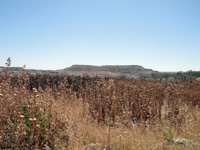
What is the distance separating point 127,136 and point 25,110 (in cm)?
223

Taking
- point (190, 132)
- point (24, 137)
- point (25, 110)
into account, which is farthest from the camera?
point (190, 132)

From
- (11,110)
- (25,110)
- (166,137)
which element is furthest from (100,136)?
(11,110)

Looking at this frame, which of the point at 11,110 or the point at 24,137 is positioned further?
the point at 11,110

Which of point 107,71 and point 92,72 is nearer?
point 92,72

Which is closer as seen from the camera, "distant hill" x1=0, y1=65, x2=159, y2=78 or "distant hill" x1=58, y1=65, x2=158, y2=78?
"distant hill" x1=0, y1=65, x2=159, y2=78

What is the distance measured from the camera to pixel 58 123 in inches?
133

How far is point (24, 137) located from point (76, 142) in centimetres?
94

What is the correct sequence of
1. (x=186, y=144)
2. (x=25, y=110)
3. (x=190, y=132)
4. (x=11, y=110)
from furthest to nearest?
(x=190, y=132) → (x=11, y=110) → (x=25, y=110) → (x=186, y=144)

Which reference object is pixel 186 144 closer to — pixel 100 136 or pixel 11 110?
pixel 100 136

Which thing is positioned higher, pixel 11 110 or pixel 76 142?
pixel 11 110

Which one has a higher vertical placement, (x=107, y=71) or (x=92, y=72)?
(x=107, y=71)

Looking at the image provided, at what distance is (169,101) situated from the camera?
5695 mm

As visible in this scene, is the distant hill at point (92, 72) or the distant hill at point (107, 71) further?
the distant hill at point (107, 71)

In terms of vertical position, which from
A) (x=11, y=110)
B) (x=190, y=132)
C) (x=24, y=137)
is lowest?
(x=190, y=132)
